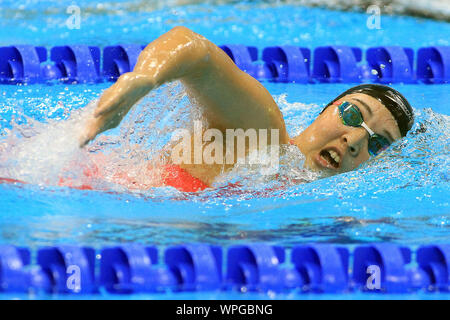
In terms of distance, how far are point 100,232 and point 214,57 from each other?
25.8 inches

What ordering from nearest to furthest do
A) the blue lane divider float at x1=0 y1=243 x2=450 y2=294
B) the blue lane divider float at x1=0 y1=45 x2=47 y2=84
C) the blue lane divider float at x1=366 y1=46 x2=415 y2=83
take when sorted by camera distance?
the blue lane divider float at x1=0 y1=243 x2=450 y2=294 → the blue lane divider float at x1=0 y1=45 x2=47 y2=84 → the blue lane divider float at x1=366 y1=46 x2=415 y2=83

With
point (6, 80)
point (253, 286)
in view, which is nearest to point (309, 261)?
point (253, 286)

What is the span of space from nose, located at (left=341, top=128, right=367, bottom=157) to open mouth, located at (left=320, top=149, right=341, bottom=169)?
0.05 m

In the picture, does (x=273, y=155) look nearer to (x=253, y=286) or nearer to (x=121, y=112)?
(x=253, y=286)

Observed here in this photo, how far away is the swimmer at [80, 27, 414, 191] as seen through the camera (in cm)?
193

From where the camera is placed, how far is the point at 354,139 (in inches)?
105

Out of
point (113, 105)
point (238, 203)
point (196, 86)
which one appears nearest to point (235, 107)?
point (196, 86)

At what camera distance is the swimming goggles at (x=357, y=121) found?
268cm

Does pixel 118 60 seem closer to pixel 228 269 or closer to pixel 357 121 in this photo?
pixel 357 121

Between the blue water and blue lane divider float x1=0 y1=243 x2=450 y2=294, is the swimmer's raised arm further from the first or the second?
blue lane divider float x1=0 y1=243 x2=450 y2=294

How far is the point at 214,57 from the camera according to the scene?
223 cm

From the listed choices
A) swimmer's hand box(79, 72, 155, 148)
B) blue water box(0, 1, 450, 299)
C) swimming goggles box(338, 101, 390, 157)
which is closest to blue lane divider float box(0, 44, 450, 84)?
blue water box(0, 1, 450, 299)

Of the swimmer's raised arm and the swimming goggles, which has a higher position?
the swimmer's raised arm

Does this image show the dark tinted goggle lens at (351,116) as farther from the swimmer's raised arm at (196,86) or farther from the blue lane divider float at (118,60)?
the blue lane divider float at (118,60)
